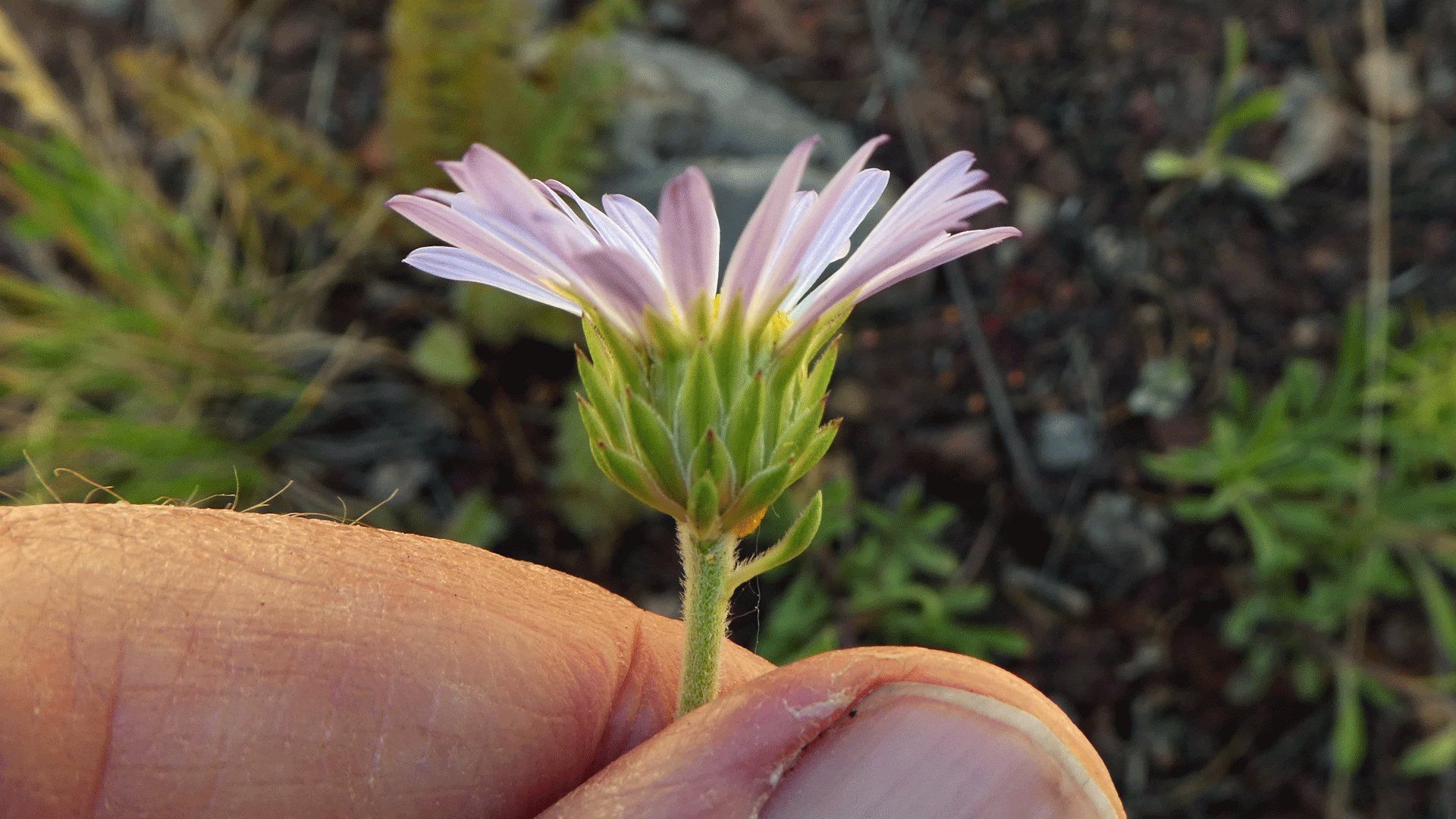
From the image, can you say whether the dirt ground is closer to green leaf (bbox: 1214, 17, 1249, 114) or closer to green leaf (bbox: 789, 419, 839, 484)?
green leaf (bbox: 1214, 17, 1249, 114)

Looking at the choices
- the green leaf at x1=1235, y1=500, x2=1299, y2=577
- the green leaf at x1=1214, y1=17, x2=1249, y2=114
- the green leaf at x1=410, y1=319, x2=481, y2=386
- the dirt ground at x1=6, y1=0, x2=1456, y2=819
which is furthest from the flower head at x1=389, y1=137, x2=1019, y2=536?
the green leaf at x1=1214, y1=17, x2=1249, y2=114

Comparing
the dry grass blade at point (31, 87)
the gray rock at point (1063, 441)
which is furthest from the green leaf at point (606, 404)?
the dry grass blade at point (31, 87)

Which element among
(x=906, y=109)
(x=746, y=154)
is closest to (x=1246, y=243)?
(x=906, y=109)

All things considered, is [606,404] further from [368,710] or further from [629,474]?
[368,710]

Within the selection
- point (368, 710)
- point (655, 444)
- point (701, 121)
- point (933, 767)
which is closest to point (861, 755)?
point (933, 767)

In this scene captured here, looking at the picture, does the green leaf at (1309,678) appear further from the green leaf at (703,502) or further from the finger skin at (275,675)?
the green leaf at (703,502)

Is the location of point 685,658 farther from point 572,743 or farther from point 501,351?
point 501,351
